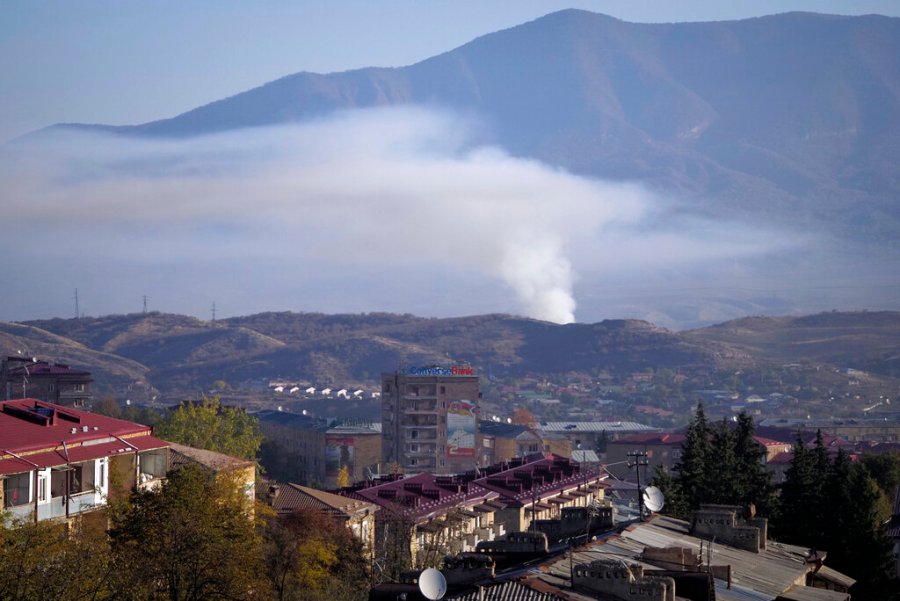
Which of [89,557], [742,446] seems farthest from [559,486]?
[89,557]

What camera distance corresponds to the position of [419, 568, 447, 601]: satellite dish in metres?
26.2

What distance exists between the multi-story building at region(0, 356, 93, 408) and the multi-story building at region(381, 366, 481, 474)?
3076cm

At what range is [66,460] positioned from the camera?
3959cm

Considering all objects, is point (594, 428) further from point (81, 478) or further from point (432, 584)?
point (432, 584)

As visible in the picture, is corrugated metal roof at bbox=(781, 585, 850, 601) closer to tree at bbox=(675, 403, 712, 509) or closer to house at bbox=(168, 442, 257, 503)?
house at bbox=(168, 442, 257, 503)

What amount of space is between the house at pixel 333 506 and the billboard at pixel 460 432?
262 feet

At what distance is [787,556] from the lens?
4181cm

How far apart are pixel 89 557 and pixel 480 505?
42.6 meters

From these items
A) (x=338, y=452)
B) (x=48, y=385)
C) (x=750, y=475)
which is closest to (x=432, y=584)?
(x=750, y=475)

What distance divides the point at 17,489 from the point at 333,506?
18508 millimetres

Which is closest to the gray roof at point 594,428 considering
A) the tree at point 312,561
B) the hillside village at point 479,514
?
the hillside village at point 479,514

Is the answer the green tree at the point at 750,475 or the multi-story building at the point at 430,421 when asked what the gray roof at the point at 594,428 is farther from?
the green tree at the point at 750,475

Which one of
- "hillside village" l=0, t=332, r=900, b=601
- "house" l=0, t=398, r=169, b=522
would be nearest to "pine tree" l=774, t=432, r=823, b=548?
"hillside village" l=0, t=332, r=900, b=601

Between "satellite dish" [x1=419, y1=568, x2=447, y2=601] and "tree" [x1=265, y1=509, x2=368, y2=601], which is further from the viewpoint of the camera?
"tree" [x1=265, y1=509, x2=368, y2=601]
